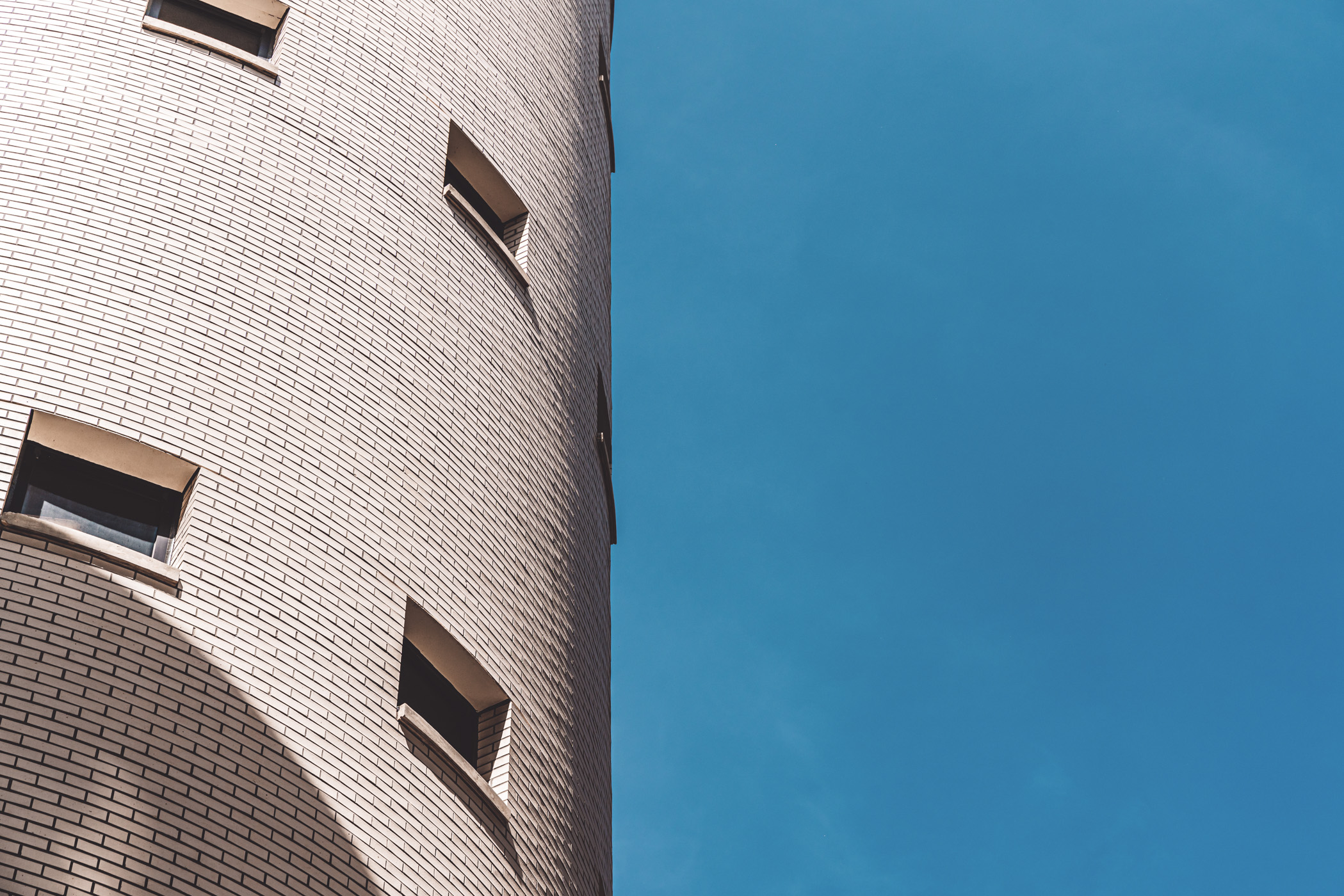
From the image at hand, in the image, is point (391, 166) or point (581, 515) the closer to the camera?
point (391, 166)

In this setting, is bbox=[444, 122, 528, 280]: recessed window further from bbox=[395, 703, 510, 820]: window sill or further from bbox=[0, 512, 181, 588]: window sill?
bbox=[0, 512, 181, 588]: window sill

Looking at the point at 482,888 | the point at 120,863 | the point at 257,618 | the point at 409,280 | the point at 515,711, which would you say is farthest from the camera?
the point at 409,280

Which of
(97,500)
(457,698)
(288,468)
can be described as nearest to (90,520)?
Answer: (97,500)

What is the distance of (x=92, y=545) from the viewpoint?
11016mm

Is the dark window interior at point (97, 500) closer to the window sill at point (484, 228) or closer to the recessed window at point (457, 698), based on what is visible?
the recessed window at point (457, 698)

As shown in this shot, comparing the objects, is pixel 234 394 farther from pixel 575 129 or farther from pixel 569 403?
pixel 575 129

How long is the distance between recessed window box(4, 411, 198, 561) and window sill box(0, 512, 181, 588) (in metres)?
0.30

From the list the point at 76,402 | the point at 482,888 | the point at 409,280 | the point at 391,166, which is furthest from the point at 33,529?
the point at 391,166

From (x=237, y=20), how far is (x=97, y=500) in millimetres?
7361

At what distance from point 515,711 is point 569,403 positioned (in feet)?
17.8

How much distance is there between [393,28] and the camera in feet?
61.6

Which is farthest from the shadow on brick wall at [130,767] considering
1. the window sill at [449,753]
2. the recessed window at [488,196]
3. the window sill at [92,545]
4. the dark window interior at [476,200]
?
the dark window interior at [476,200]

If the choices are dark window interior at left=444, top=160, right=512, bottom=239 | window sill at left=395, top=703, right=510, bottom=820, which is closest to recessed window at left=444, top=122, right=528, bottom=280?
dark window interior at left=444, top=160, right=512, bottom=239

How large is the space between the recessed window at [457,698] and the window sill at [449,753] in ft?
0.06
